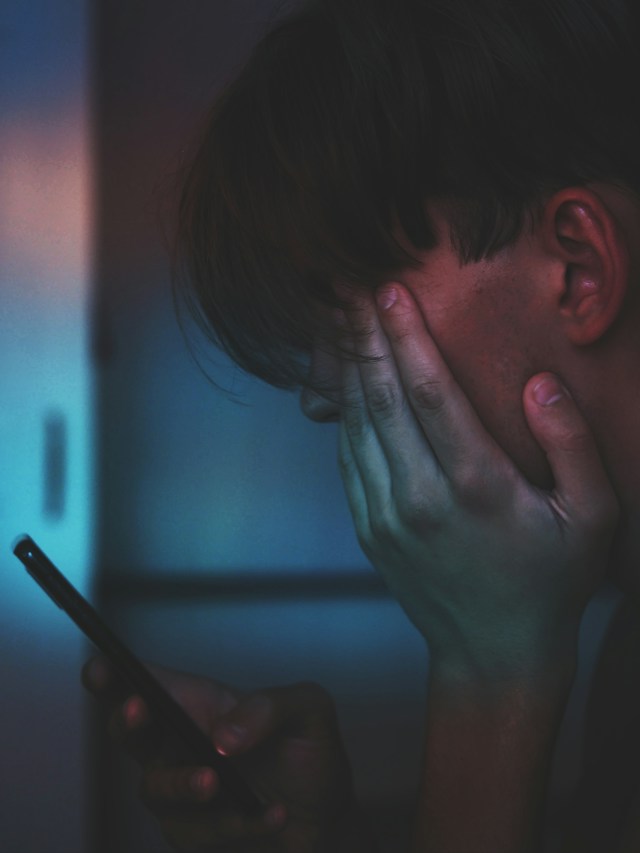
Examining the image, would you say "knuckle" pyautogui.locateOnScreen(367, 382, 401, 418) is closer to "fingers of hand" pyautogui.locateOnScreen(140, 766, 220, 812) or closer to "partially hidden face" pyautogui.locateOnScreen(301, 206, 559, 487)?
"partially hidden face" pyautogui.locateOnScreen(301, 206, 559, 487)

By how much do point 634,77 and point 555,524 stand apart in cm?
29

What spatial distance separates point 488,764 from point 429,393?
238 mm

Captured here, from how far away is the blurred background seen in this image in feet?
1.86

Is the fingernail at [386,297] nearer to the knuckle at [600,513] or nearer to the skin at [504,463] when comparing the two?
the skin at [504,463]

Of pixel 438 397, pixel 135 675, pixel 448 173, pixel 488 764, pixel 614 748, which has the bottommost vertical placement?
pixel 614 748

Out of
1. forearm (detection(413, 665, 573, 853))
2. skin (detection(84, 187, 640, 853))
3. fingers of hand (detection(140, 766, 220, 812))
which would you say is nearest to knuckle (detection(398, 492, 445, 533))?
skin (detection(84, 187, 640, 853))

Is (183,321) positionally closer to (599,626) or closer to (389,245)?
(389,245)

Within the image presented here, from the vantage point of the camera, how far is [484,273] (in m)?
0.53

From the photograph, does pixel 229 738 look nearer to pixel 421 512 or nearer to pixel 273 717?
pixel 273 717

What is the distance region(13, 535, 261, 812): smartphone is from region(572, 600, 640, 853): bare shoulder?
28cm

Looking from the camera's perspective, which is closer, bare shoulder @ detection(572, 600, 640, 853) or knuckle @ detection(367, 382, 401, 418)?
knuckle @ detection(367, 382, 401, 418)

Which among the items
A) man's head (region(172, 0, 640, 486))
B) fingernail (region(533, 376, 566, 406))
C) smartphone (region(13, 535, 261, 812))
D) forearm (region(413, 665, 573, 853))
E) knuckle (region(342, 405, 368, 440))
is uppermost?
man's head (region(172, 0, 640, 486))

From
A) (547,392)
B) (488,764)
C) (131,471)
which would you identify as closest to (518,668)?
(488,764)

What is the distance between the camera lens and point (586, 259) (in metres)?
0.51
